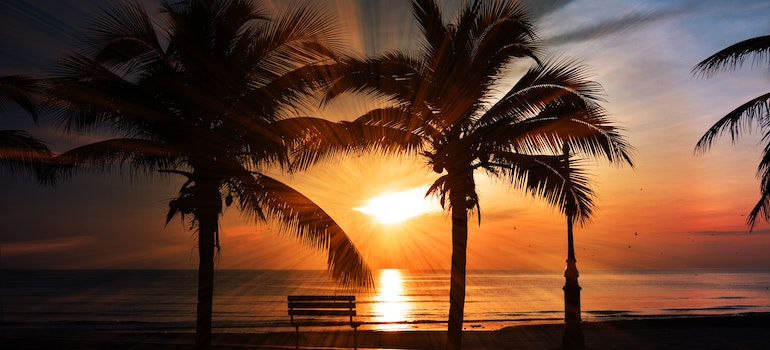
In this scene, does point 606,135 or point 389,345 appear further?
point 389,345

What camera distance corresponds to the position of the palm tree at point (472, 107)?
1129cm

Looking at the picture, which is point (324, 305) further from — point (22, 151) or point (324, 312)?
point (22, 151)

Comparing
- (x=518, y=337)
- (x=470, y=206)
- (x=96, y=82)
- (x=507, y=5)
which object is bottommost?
(x=518, y=337)

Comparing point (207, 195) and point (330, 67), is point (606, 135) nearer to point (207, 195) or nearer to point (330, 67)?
point (330, 67)

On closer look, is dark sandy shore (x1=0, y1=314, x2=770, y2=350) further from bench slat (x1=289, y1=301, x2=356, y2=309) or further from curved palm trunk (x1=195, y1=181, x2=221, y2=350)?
curved palm trunk (x1=195, y1=181, x2=221, y2=350)

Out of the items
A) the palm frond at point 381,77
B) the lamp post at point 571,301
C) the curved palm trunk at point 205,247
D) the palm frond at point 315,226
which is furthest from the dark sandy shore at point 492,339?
the palm frond at point 381,77

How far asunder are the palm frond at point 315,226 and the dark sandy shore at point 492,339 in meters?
6.10

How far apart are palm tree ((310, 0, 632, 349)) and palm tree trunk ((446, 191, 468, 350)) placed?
19 mm

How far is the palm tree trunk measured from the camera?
11734 millimetres

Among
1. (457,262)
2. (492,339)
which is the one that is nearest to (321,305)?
(457,262)

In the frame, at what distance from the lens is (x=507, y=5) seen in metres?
11.3

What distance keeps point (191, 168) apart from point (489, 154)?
18.1 ft

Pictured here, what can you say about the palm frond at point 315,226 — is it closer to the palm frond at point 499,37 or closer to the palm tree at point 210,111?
the palm tree at point 210,111

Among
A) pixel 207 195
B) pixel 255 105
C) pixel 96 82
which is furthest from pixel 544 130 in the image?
pixel 96 82
